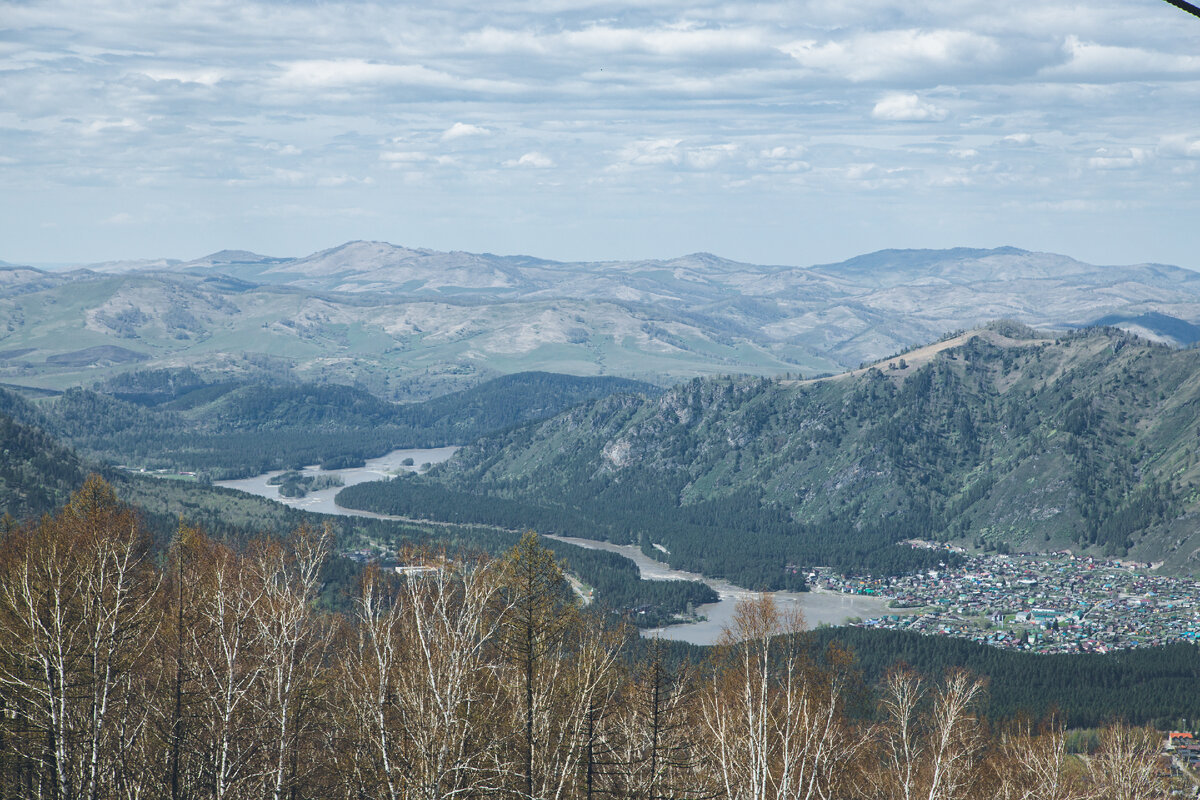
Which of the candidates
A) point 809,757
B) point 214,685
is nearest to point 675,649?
point 809,757

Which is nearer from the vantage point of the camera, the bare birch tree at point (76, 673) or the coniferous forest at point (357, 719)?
the bare birch tree at point (76, 673)

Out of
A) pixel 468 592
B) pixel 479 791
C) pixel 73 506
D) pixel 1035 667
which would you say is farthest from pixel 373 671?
pixel 1035 667

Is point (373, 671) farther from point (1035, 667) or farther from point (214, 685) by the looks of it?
point (1035, 667)

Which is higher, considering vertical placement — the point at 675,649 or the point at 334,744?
the point at 334,744

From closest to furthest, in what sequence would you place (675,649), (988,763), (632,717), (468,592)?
(468,592) < (632,717) < (988,763) < (675,649)

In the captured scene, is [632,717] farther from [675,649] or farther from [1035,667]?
[1035,667]

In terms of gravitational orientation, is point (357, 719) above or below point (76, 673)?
below

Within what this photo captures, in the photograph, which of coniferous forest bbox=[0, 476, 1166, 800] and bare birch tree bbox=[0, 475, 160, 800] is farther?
coniferous forest bbox=[0, 476, 1166, 800]

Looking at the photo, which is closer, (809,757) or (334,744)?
(334,744)

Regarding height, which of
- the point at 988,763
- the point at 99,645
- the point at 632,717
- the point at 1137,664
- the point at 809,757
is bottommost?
the point at 1137,664

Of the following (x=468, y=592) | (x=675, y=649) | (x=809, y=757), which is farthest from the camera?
(x=675, y=649)

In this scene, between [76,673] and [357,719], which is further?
[357,719]
